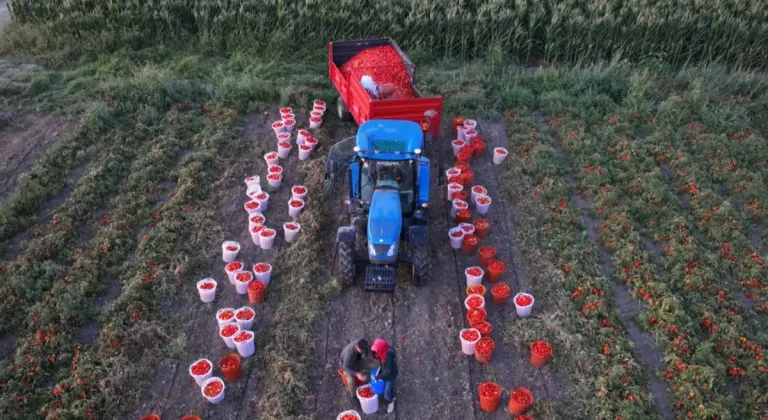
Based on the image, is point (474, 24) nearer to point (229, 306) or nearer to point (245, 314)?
point (229, 306)

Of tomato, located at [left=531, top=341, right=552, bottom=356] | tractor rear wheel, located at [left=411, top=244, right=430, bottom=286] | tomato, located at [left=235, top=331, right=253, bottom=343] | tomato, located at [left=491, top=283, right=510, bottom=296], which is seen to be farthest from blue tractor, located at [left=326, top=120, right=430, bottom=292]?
tomato, located at [left=531, top=341, right=552, bottom=356]

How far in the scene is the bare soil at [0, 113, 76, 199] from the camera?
1141cm

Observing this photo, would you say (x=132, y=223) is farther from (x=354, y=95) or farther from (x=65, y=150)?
(x=354, y=95)

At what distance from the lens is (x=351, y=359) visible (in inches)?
266

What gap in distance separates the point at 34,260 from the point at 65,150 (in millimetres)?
3574

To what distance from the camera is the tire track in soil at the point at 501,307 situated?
7.58 meters

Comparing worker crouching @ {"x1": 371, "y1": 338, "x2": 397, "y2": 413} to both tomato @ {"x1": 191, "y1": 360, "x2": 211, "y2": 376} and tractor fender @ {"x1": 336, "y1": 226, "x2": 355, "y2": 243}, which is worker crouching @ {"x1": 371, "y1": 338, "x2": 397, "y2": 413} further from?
tomato @ {"x1": 191, "y1": 360, "x2": 211, "y2": 376}

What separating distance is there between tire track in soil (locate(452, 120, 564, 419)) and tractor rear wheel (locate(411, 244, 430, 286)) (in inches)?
25.2

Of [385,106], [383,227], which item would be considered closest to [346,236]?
[383,227]

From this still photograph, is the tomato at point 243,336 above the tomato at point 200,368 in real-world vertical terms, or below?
above

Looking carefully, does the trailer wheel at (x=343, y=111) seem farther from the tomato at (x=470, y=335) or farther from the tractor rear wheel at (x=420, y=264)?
the tomato at (x=470, y=335)

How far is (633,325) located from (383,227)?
3911mm

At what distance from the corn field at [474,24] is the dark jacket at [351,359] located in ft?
38.3

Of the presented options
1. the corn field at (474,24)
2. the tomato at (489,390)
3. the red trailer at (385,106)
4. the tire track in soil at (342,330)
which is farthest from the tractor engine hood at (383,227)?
the corn field at (474,24)
